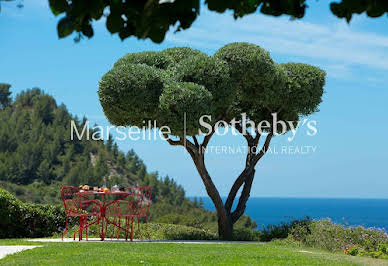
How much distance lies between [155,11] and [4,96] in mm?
34059

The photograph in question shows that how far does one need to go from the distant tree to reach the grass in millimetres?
27837

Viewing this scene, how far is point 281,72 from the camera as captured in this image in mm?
11680

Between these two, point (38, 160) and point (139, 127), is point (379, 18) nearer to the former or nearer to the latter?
point (139, 127)

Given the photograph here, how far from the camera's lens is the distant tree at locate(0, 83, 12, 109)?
110 ft

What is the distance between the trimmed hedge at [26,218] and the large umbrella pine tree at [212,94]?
251 centimetres

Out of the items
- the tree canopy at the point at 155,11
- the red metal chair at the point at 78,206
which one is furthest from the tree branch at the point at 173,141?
the tree canopy at the point at 155,11

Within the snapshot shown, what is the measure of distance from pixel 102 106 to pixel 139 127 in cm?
101

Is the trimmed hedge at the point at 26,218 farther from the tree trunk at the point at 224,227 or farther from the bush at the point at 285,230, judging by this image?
the bush at the point at 285,230

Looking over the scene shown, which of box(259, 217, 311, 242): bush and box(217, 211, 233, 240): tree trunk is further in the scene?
box(217, 211, 233, 240): tree trunk

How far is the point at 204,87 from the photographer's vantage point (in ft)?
33.8

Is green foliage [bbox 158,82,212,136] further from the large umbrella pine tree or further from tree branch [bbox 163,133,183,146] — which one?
tree branch [bbox 163,133,183,146]

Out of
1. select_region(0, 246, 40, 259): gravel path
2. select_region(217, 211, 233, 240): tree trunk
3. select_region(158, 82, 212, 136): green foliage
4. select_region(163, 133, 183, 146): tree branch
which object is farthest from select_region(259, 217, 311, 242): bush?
select_region(0, 246, 40, 259): gravel path

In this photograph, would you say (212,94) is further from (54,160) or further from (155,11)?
(54,160)

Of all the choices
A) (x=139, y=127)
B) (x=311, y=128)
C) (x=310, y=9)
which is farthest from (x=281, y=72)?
(x=310, y=9)
